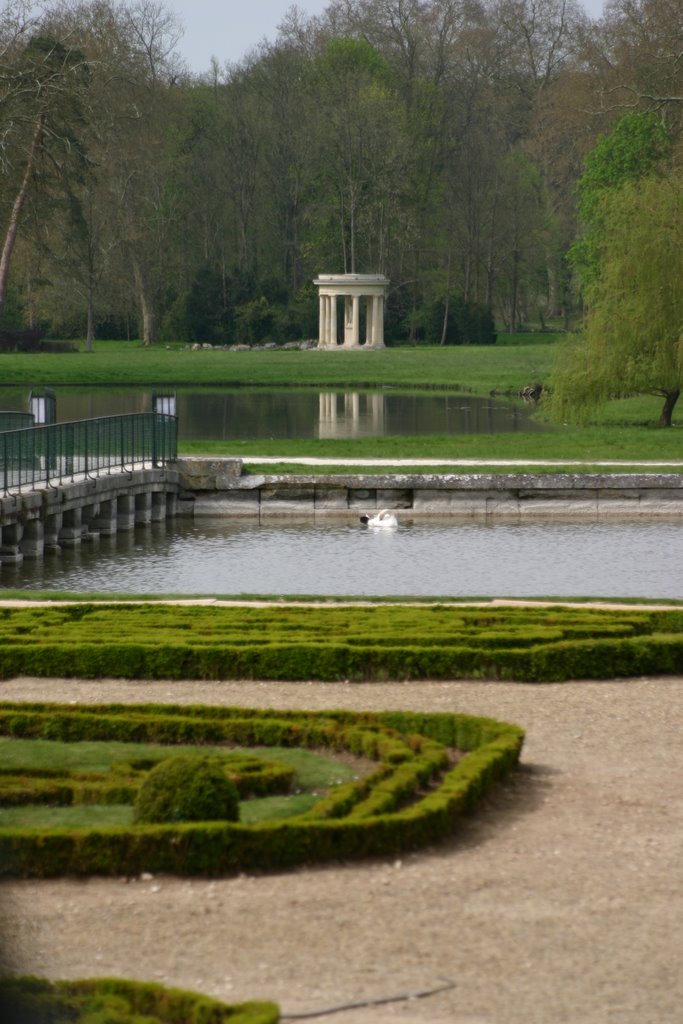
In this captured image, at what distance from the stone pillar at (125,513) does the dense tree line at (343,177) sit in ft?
141

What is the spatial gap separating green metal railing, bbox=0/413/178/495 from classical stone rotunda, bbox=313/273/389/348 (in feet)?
156

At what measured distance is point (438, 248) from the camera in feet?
271

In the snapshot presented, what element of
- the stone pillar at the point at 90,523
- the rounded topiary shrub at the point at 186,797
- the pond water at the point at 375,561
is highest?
the rounded topiary shrub at the point at 186,797

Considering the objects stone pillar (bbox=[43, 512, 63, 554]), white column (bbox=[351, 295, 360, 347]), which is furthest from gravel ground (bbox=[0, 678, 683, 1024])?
white column (bbox=[351, 295, 360, 347])

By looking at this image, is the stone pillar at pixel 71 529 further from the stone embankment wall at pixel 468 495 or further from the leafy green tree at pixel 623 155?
the leafy green tree at pixel 623 155

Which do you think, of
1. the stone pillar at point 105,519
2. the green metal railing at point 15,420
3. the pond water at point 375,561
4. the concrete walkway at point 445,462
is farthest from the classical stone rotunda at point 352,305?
the pond water at point 375,561

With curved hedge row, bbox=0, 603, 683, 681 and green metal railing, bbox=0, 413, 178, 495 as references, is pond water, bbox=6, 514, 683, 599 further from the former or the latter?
curved hedge row, bbox=0, 603, 683, 681

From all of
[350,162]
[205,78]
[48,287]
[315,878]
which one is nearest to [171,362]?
[48,287]

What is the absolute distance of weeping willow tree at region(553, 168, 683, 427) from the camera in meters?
36.7

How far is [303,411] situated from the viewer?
150ft

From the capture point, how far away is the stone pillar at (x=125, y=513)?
25.1 m

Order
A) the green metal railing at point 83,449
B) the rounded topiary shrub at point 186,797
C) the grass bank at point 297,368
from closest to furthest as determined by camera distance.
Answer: the rounded topiary shrub at point 186,797 → the green metal railing at point 83,449 → the grass bank at point 297,368

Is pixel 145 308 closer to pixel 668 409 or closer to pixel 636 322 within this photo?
pixel 636 322

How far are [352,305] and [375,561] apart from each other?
183 feet
